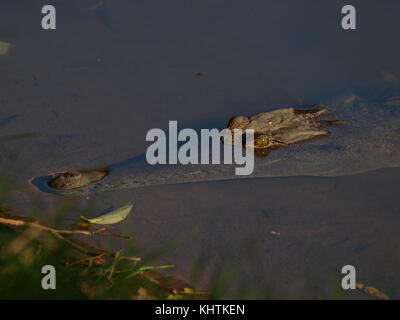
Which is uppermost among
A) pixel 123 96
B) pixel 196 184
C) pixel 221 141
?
pixel 123 96

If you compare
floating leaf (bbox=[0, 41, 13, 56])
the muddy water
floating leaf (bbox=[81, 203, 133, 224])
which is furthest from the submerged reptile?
floating leaf (bbox=[0, 41, 13, 56])

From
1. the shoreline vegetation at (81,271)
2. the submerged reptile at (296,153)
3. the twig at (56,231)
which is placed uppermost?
the submerged reptile at (296,153)

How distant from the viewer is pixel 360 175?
13.8ft

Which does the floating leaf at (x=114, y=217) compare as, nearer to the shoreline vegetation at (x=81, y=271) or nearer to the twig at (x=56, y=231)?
the shoreline vegetation at (x=81, y=271)

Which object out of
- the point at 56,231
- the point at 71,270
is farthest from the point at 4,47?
the point at 71,270

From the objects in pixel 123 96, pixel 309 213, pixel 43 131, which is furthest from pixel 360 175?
pixel 43 131

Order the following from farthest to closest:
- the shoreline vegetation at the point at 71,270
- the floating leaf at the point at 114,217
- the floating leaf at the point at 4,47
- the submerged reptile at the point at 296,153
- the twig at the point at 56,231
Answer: the floating leaf at the point at 4,47, the submerged reptile at the point at 296,153, the floating leaf at the point at 114,217, the twig at the point at 56,231, the shoreline vegetation at the point at 71,270

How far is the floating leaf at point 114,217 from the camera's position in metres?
3.37

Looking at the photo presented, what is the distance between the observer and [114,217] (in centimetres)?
343

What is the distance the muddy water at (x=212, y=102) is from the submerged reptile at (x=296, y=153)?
120 mm

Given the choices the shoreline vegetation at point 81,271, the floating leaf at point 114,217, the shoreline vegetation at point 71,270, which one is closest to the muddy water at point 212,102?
the floating leaf at point 114,217

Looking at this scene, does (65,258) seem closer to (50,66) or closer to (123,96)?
(123,96)

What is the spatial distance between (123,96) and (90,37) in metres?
1.23

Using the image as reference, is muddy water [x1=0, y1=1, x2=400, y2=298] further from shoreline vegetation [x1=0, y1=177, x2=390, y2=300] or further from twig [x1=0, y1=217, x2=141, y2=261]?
twig [x1=0, y1=217, x2=141, y2=261]
